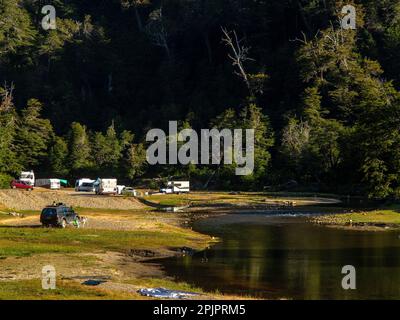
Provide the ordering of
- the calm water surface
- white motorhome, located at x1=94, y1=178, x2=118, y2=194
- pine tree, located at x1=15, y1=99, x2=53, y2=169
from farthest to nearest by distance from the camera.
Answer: pine tree, located at x1=15, y1=99, x2=53, y2=169, white motorhome, located at x1=94, y1=178, x2=118, y2=194, the calm water surface

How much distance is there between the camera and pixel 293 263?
44.1m

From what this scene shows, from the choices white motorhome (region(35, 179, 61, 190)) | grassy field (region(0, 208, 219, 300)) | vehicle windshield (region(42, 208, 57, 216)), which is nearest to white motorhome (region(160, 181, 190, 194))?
white motorhome (region(35, 179, 61, 190))

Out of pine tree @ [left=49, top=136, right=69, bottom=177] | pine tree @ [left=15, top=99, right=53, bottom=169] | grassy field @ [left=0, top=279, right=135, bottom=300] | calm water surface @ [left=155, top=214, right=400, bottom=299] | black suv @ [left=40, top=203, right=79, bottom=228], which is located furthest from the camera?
pine tree @ [left=15, top=99, right=53, bottom=169]

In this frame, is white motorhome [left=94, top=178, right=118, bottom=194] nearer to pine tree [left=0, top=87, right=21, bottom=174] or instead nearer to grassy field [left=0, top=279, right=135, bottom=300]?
pine tree [left=0, top=87, right=21, bottom=174]

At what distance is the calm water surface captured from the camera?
3525 centimetres

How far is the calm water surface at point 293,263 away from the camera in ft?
116

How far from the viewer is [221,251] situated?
5009 centimetres

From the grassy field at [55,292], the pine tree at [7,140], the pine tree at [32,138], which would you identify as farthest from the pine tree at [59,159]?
the grassy field at [55,292]

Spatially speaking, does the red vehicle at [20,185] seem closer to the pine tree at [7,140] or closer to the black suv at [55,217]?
the pine tree at [7,140]

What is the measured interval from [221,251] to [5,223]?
83.3 ft

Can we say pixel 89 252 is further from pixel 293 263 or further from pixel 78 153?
pixel 78 153

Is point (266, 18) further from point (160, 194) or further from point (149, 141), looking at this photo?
point (160, 194)

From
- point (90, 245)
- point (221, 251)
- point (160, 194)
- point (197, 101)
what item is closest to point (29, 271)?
point (90, 245)

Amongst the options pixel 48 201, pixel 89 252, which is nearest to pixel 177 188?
pixel 48 201
